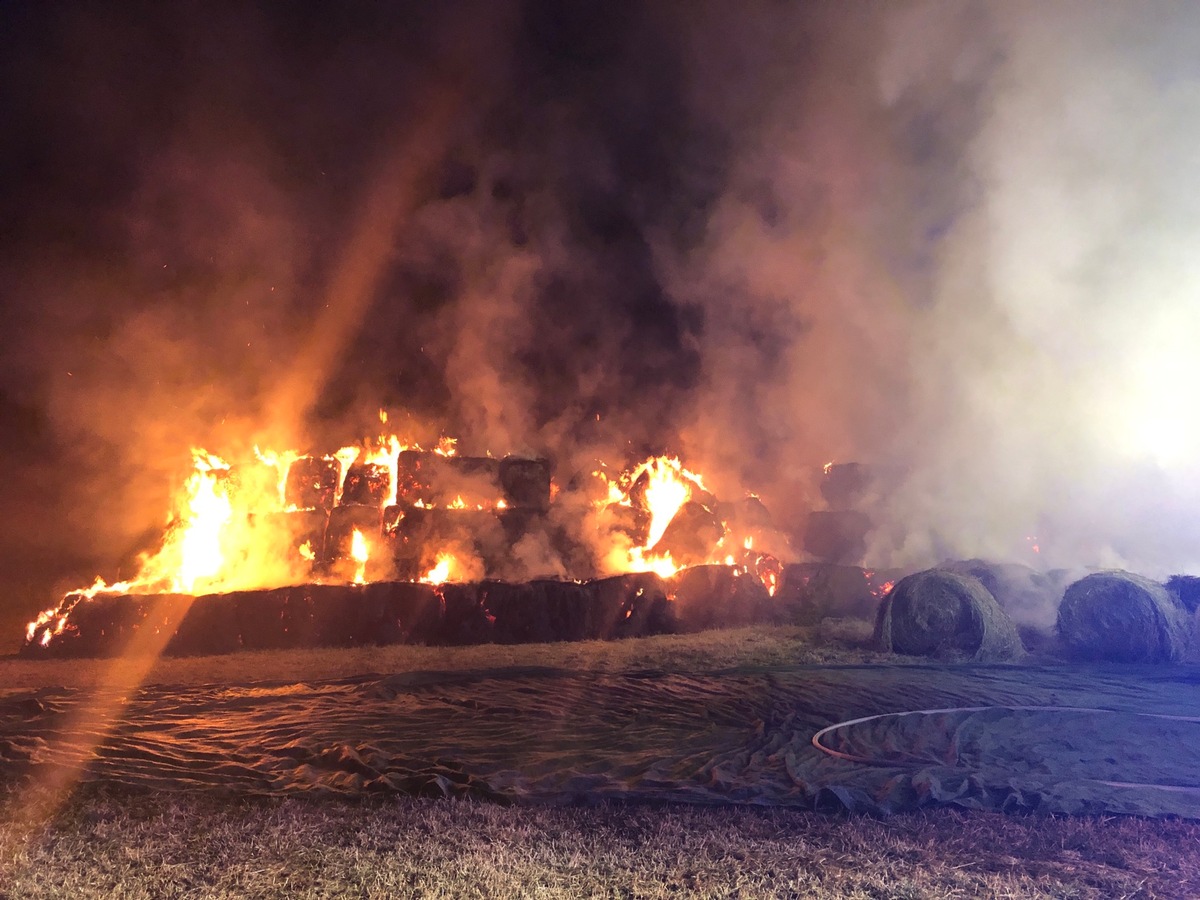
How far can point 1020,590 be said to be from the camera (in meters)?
15.3

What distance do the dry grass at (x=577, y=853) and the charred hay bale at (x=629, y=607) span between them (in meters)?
9.45

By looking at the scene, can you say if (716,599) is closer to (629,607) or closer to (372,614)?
(629,607)

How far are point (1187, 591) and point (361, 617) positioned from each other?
14.9m

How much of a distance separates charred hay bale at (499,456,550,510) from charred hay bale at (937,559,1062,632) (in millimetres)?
9473

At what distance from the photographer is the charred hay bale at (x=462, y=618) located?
14.1 m

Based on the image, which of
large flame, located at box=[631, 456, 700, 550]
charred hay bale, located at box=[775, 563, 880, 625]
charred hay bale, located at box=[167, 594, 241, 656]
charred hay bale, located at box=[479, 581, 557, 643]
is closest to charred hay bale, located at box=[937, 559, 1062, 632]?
charred hay bale, located at box=[775, 563, 880, 625]

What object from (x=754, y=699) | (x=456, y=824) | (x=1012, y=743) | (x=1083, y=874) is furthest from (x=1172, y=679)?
(x=456, y=824)

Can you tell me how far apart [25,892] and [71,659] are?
449 inches

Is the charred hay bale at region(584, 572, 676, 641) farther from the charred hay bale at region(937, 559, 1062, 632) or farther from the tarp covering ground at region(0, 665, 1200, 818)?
the charred hay bale at region(937, 559, 1062, 632)

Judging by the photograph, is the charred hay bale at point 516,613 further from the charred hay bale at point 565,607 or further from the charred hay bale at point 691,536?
the charred hay bale at point 691,536

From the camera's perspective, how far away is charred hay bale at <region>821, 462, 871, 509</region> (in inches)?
957

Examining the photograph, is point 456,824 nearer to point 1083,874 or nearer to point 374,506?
point 1083,874

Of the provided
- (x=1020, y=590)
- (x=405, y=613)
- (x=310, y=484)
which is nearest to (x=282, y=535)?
(x=310, y=484)

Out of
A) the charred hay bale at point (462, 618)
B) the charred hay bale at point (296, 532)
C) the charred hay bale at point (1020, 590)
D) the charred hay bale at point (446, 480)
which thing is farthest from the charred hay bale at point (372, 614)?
the charred hay bale at point (1020, 590)
